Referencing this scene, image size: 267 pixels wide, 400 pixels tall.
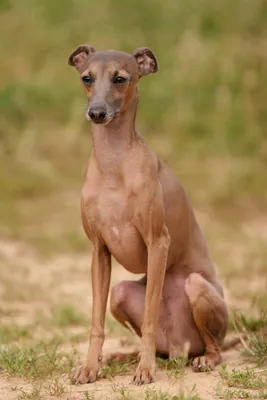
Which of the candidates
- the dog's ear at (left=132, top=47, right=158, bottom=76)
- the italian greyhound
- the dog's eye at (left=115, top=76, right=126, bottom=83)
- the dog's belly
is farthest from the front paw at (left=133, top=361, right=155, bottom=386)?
the dog's ear at (left=132, top=47, right=158, bottom=76)

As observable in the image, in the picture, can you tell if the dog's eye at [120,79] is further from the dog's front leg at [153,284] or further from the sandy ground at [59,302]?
the sandy ground at [59,302]

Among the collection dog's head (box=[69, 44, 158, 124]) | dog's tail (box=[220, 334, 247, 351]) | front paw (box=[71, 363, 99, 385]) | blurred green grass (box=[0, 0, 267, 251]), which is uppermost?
blurred green grass (box=[0, 0, 267, 251])

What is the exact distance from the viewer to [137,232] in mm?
5645

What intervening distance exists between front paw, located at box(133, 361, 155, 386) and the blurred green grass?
5.47 metres

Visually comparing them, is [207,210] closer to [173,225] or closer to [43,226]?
[43,226]

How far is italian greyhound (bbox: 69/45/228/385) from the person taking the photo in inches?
217

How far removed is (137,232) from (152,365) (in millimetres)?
842

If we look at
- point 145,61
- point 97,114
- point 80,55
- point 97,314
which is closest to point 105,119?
point 97,114

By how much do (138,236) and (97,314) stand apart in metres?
0.58

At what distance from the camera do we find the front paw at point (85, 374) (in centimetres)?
550

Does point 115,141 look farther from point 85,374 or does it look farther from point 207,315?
point 85,374

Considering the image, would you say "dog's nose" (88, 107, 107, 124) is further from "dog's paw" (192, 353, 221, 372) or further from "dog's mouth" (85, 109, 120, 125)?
"dog's paw" (192, 353, 221, 372)

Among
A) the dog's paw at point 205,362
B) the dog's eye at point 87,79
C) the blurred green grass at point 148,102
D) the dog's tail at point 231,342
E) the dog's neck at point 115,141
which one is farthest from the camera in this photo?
the blurred green grass at point 148,102

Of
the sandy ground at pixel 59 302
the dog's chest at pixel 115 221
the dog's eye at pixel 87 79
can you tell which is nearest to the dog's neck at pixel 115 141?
the dog's chest at pixel 115 221
